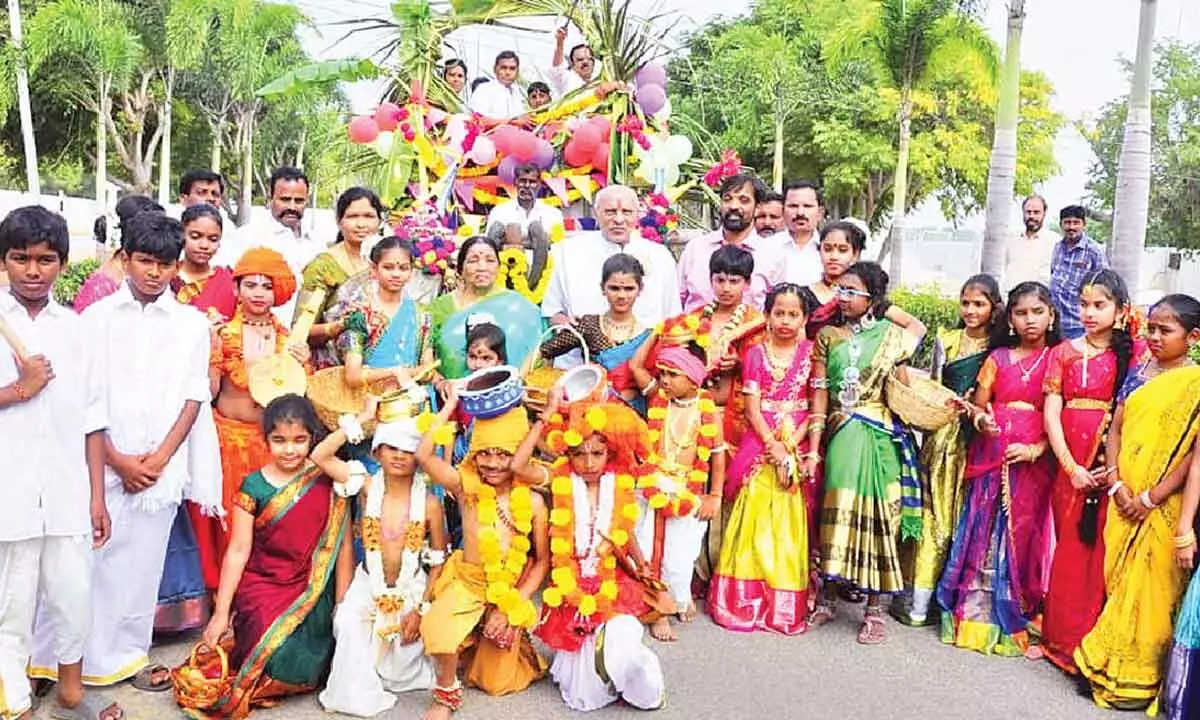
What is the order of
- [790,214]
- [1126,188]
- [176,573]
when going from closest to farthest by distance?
1. [176,573]
2. [790,214]
3. [1126,188]

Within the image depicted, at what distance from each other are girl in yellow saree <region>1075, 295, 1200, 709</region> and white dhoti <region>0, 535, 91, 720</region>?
12.2ft

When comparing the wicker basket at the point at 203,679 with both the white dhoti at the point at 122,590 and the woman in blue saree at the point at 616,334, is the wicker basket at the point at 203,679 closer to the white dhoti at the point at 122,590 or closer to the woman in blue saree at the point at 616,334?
the white dhoti at the point at 122,590

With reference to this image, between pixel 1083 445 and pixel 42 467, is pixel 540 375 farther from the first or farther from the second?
pixel 1083 445

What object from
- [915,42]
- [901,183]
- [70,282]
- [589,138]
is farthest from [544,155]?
[901,183]

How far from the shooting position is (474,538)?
3836mm

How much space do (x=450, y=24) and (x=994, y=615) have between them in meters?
5.79

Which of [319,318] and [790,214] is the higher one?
[790,214]

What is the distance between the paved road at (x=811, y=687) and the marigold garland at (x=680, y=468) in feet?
1.88

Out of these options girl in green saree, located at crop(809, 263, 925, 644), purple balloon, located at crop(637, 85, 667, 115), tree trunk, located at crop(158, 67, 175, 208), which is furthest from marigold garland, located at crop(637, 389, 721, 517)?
tree trunk, located at crop(158, 67, 175, 208)

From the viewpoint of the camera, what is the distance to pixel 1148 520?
396cm

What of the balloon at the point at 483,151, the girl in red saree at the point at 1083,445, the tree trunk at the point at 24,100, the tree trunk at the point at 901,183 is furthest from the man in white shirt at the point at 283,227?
the tree trunk at the point at 24,100

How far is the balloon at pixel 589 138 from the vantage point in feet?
23.4

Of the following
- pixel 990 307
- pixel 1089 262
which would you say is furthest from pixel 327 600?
pixel 1089 262

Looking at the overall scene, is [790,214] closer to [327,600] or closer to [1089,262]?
[327,600]
